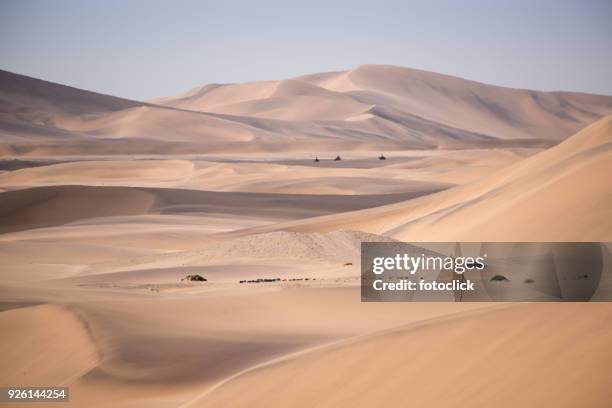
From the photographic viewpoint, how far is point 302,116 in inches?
5733

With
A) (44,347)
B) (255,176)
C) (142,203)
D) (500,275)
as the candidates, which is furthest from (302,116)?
(44,347)

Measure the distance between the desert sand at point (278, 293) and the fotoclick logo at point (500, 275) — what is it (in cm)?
54

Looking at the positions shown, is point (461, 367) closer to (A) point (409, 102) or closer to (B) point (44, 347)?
(B) point (44, 347)

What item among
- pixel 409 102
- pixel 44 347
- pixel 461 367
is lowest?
pixel 461 367

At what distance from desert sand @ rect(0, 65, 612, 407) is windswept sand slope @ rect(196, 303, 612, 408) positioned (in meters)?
0.02

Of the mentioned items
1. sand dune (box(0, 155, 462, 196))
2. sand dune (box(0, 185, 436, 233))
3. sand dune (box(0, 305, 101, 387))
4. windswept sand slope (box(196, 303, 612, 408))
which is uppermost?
sand dune (box(0, 155, 462, 196))

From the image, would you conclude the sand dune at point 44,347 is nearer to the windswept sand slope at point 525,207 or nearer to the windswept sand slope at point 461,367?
the windswept sand slope at point 461,367

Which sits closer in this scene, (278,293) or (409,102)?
(278,293)

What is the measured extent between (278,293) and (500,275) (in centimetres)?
304

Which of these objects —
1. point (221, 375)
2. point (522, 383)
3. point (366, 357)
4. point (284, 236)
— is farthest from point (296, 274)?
point (522, 383)

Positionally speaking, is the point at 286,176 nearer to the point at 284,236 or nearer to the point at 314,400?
the point at 284,236

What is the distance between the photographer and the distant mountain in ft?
312

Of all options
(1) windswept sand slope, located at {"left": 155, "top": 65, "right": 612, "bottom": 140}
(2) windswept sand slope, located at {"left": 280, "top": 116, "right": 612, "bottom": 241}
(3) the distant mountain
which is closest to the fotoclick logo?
(2) windswept sand slope, located at {"left": 280, "top": 116, "right": 612, "bottom": 241}

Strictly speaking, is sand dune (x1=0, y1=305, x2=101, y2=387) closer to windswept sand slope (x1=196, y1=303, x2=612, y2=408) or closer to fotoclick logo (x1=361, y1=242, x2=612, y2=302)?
windswept sand slope (x1=196, y1=303, x2=612, y2=408)
